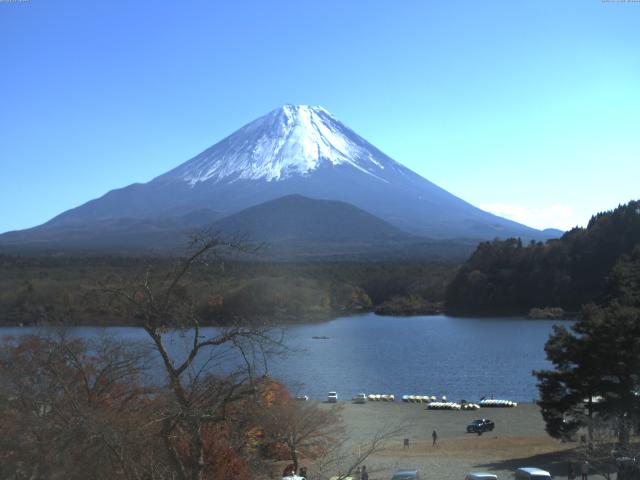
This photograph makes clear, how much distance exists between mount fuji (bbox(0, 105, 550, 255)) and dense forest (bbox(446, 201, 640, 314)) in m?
58.0

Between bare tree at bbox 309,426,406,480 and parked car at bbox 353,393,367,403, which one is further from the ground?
bare tree at bbox 309,426,406,480

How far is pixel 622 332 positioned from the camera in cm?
1222

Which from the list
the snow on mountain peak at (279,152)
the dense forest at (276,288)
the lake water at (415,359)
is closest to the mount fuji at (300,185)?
the snow on mountain peak at (279,152)

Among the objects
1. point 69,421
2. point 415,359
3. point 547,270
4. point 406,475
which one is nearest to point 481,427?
point 406,475

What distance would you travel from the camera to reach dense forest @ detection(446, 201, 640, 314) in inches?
1806

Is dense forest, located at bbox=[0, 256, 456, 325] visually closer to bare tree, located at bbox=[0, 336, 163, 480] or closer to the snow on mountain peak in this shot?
bare tree, located at bbox=[0, 336, 163, 480]

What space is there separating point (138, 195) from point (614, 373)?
120093 mm

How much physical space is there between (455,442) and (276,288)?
30669 millimetres

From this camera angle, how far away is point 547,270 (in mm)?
47969

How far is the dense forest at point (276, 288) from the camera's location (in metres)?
35.7

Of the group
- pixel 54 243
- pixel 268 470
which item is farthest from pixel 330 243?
pixel 268 470

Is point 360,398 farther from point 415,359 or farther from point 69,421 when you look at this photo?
point 69,421

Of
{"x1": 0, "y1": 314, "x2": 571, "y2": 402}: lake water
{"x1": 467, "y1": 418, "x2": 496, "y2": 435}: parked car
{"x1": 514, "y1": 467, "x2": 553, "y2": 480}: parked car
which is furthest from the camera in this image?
{"x1": 0, "y1": 314, "x2": 571, "y2": 402}: lake water

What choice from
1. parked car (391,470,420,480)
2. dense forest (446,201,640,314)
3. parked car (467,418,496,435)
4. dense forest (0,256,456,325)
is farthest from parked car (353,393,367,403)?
dense forest (446,201,640,314)
